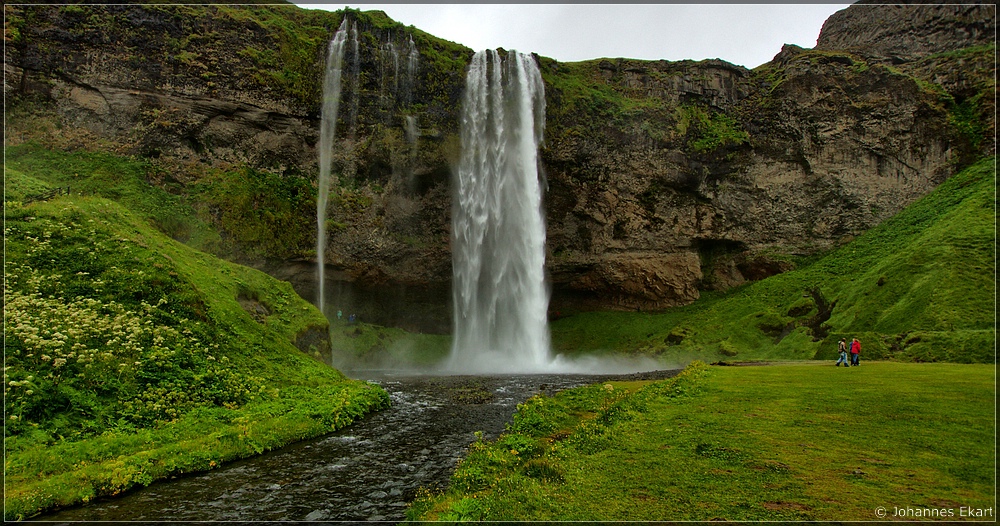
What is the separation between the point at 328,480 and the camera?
10.3 meters

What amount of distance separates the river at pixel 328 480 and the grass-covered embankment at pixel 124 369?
64cm

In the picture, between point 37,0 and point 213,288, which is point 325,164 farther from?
point 213,288

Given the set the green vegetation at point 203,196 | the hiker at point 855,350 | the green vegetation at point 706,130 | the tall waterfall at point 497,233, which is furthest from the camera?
the green vegetation at point 706,130

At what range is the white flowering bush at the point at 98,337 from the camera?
11.2 m

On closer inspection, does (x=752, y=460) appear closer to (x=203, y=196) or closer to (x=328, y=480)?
(x=328, y=480)

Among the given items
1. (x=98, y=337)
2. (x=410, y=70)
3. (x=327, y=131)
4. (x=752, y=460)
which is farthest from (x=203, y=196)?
(x=752, y=460)

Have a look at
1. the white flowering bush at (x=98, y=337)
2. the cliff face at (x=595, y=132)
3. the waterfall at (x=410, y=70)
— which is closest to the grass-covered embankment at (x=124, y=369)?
the white flowering bush at (x=98, y=337)

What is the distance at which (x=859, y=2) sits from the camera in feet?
232

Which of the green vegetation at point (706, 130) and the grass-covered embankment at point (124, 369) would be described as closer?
the grass-covered embankment at point (124, 369)

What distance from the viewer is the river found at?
8.47 meters

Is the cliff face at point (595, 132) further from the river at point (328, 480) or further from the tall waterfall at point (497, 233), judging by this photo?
the river at point (328, 480)

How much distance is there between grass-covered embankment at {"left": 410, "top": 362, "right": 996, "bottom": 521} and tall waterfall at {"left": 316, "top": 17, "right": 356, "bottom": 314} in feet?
116

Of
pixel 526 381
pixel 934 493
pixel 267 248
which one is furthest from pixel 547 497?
pixel 267 248

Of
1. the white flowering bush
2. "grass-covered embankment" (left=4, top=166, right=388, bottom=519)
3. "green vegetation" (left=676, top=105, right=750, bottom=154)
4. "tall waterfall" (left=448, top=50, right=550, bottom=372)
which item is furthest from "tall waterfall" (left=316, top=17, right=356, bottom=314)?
"green vegetation" (left=676, top=105, right=750, bottom=154)
